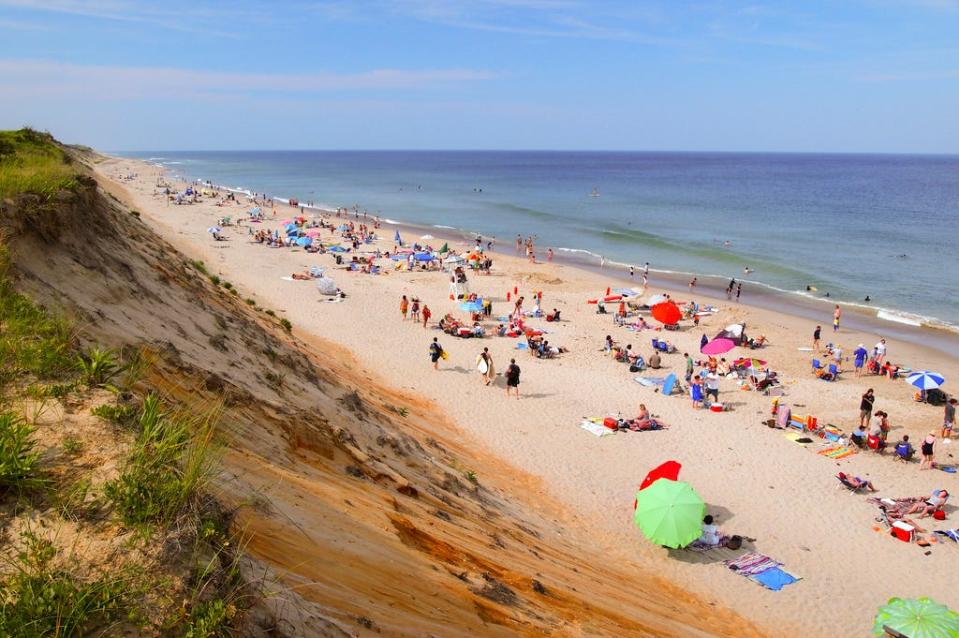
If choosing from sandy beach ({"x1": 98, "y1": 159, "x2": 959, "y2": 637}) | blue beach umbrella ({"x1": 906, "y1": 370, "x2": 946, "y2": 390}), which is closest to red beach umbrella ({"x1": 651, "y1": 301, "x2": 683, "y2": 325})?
sandy beach ({"x1": 98, "y1": 159, "x2": 959, "y2": 637})

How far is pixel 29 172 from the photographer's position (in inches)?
360

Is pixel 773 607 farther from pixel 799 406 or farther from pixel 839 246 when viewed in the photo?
pixel 839 246

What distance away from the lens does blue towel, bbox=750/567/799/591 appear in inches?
404

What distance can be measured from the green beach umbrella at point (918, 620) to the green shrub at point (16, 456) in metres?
10.3

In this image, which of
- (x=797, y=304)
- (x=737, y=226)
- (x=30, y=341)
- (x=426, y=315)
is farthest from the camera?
(x=737, y=226)

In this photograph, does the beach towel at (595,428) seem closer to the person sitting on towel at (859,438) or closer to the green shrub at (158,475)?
the person sitting on towel at (859,438)

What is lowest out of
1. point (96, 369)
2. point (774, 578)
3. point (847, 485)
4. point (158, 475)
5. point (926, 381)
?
point (774, 578)

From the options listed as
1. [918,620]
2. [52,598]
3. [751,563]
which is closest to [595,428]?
[751,563]

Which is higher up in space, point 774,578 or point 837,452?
point 837,452

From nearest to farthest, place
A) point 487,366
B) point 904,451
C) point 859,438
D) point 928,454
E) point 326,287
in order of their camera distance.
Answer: point 928,454
point 904,451
point 859,438
point 487,366
point 326,287

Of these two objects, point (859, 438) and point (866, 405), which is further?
point (866, 405)

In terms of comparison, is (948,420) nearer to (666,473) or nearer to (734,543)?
(734,543)

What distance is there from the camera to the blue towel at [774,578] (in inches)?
404

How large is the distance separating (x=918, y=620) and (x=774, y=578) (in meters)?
2.33
